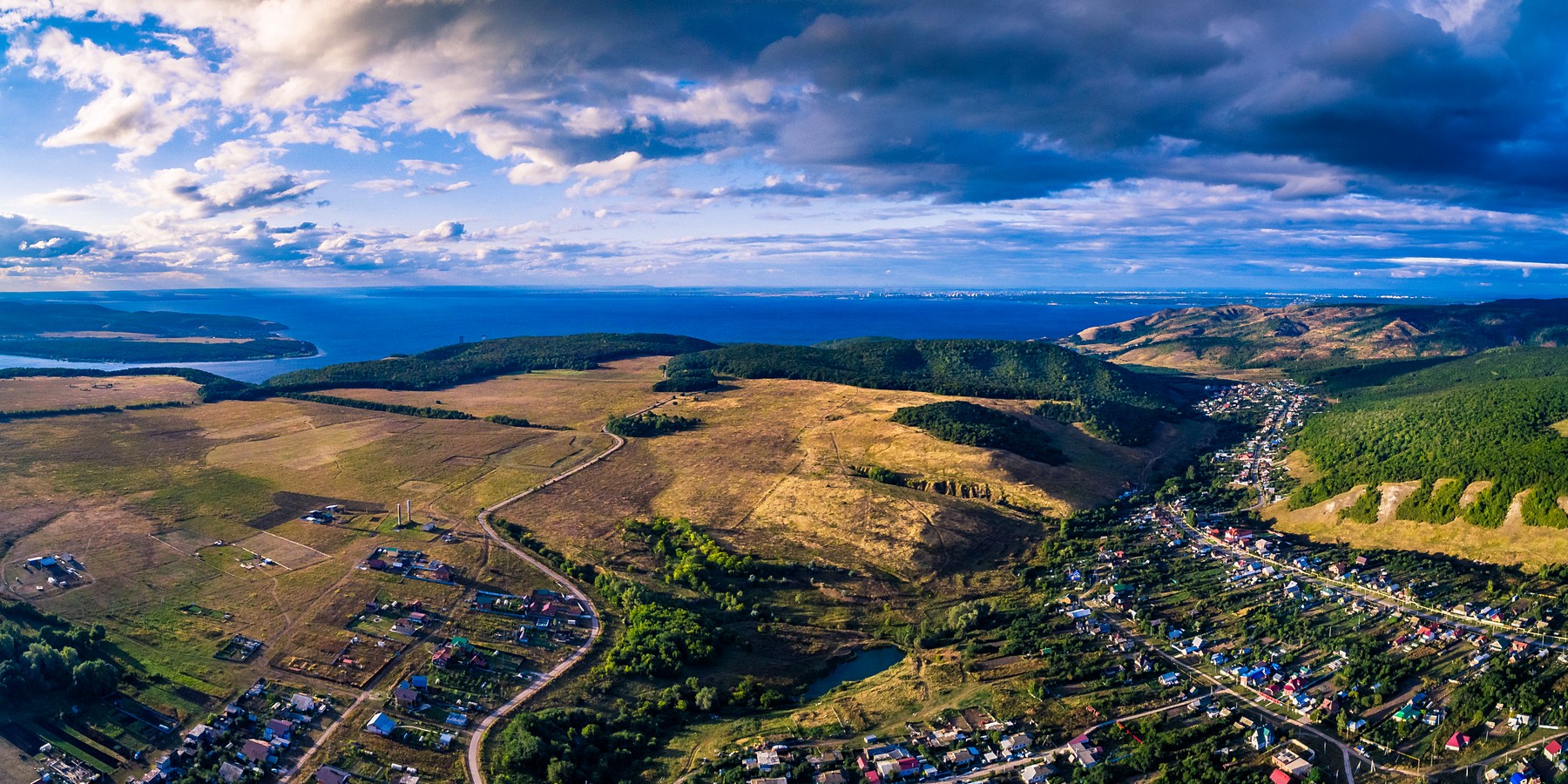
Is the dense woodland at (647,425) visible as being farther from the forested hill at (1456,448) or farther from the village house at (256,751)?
the forested hill at (1456,448)

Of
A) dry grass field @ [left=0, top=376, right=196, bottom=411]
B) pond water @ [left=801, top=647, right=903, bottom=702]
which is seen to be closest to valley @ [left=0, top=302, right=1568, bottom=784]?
pond water @ [left=801, top=647, right=903, bottom=702]

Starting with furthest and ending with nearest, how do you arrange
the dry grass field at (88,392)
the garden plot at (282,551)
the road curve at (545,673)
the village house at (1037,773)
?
the dry grass field at (88,392) < the garden plot at (282,551) < the road curve at (545,673) < the village house at (1037,773)

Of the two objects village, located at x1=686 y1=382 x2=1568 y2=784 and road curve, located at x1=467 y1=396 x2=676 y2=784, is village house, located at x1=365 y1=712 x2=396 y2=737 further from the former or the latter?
village, located at x1=686 y1=382 x2=1568 y2=784

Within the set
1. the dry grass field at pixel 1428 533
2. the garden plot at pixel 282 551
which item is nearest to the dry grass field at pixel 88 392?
the garden plot at pixel 282 551

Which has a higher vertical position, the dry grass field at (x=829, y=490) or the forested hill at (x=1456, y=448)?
the forested hill at (x=1456, y=448)

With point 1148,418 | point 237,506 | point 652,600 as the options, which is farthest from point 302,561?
point 1148,418
